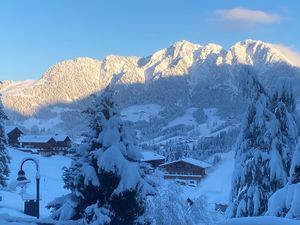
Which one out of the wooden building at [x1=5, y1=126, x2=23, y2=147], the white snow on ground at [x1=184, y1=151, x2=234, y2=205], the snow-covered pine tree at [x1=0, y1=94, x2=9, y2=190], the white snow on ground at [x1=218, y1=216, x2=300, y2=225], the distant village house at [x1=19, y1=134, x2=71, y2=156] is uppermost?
the white snow on ground at [x1=218, y1=216, x2=300, y2=225]

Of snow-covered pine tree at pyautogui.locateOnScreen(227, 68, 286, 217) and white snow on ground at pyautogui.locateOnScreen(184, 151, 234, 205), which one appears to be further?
white snow on ground at pyautogui.locateOnScreen(184, 151, 234, 205)

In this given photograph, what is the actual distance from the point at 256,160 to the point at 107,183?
6.10 metres

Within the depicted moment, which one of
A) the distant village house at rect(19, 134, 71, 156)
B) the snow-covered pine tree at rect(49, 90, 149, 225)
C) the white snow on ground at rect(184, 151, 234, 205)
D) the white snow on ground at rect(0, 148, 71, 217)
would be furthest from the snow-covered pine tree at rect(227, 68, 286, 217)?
the distant village house at rect(19, 134, 71, 156)

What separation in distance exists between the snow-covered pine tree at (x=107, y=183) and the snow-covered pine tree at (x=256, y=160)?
5.45 metres

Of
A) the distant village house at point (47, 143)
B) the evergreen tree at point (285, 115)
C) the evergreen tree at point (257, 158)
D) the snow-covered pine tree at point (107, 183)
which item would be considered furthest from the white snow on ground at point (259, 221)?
the distant village house at point (47, 143)

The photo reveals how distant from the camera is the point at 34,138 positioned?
11275 centimetres

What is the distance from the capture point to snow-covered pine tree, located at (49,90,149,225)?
31.6ft

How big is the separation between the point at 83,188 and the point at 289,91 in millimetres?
7657

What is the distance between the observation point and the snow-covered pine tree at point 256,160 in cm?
1427

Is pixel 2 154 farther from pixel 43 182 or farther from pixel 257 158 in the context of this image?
pixel 43 182

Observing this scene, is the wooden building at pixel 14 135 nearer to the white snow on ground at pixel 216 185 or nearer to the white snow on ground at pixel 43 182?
the white snow on ground at pixel 43 182

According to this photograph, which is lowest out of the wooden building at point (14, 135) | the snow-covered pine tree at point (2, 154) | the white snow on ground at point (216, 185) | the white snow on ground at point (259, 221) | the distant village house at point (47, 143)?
the white snow on ground at point (216, 185)

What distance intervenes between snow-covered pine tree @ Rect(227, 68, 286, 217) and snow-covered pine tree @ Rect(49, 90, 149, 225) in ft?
17.9

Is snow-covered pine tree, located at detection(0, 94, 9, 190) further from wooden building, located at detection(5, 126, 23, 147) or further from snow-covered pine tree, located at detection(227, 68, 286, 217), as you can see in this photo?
wooden building, located at detection(5, 126, 23, 147)
